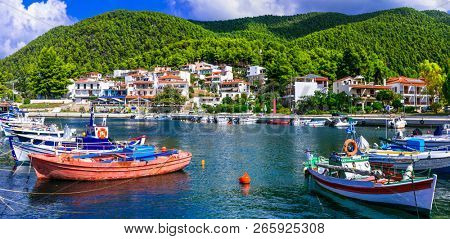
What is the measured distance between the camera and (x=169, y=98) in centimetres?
9506

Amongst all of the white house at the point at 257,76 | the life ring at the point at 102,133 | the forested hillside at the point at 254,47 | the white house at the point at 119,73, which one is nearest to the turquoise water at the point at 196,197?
the life ring at the point at 102,133

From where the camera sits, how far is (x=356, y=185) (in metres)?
18.6

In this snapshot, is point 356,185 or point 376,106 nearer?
point 356,185

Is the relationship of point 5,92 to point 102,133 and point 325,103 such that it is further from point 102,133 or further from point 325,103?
point 102,133

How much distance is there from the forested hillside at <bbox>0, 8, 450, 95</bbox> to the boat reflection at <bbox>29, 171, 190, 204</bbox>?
68.4 m

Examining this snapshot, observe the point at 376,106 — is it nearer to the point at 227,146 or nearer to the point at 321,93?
the point at 321,93

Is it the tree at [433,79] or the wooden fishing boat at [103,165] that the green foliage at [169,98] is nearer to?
the tree at [433,79]

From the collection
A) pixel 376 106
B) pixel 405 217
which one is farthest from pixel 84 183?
pixel 376 106

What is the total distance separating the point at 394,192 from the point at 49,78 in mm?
99311

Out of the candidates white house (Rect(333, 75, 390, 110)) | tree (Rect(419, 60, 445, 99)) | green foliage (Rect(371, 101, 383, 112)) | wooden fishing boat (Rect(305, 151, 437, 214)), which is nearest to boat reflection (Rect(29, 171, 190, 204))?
wooden fishing boat (Rect(305, 151, 437, 214))

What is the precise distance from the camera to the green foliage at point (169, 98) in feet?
311

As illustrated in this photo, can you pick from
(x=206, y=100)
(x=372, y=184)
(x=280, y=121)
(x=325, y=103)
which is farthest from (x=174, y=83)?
(x=372, y=184)

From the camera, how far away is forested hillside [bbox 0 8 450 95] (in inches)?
3976

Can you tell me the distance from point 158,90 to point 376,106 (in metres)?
49.5
